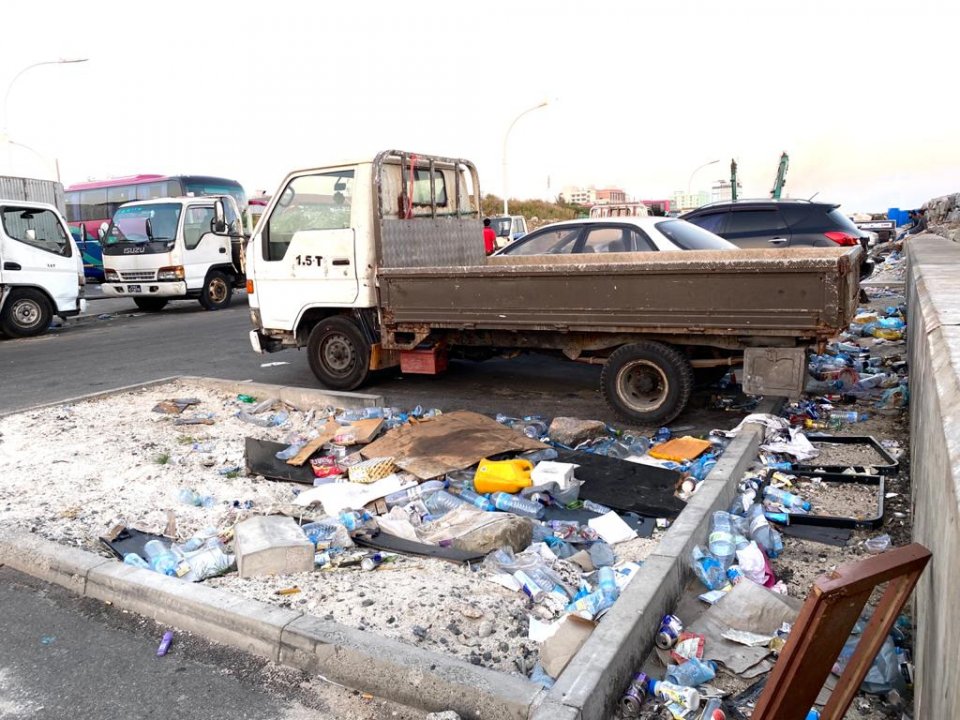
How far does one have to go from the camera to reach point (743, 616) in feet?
11.0

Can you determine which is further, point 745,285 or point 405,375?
point 405,375

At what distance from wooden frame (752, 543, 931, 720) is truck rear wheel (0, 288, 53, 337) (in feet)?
48.8

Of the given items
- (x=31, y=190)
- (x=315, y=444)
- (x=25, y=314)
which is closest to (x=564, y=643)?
(x=315, y=444)

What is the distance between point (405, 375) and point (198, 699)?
249 inches

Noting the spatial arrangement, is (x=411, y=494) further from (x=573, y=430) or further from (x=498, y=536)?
(x=573, y=430)

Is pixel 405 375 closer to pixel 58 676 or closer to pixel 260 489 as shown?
pixel 260 489

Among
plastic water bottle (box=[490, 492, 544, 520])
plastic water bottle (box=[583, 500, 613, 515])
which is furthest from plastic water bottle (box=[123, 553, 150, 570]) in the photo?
plastic water bottle (box=[583, 500, 613, 515])

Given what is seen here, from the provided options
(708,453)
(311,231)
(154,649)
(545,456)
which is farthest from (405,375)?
→ (154,649)

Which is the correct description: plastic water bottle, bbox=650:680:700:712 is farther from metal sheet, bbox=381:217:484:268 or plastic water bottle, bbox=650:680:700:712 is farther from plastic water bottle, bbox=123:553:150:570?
metal sheet, bbox=381:217:484:268

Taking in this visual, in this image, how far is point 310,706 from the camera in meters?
2.99

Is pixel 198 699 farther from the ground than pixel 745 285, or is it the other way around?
pixel 745 285

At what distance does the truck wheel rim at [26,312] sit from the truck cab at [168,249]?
3.12m

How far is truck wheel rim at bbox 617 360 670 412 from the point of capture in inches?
258

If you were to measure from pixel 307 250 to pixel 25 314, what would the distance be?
29.4 feet
